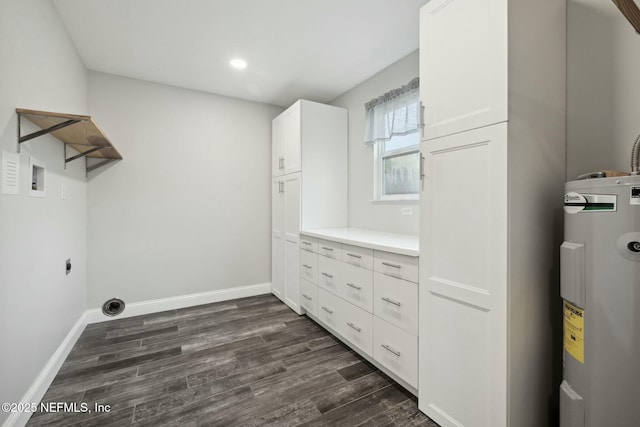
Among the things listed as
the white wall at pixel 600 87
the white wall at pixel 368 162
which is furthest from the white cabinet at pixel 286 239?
the white wall at pixel 600 87

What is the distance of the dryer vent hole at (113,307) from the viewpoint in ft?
9.58

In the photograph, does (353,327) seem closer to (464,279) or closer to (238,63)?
(464,279)

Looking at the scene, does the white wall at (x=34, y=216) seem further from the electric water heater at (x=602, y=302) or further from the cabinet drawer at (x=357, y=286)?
the electric water heater at (x=602, y=302)

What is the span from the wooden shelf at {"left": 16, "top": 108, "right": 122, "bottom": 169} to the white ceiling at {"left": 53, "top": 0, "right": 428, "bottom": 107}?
879mm

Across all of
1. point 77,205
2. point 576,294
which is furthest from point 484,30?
point 77,205

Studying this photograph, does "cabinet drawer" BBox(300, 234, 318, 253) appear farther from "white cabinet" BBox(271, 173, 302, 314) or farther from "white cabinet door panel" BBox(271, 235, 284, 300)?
"white cabinet door panel" BBox(271, 235, 284, 300)

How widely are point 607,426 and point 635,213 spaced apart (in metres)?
0.77

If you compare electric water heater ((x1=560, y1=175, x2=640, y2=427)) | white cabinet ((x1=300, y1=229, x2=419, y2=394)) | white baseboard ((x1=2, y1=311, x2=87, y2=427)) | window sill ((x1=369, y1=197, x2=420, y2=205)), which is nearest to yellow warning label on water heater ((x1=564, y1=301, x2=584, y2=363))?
electric water heater ((x1=560, y1=175, x2=640, y2=427))

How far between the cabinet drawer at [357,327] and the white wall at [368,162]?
2.84 ft

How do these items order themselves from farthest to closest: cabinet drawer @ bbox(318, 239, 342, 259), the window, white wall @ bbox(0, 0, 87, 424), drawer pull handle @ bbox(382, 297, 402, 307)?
the window → cabinet drawer @ bbox(318, 239, 342, 259) → drawer pull handle @ bbox(382, 297, 402, 307) → white wall @ bbox(0, 0, 87, 424)

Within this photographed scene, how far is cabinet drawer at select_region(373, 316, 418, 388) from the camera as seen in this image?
169 cm

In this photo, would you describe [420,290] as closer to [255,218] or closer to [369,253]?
[369,253]

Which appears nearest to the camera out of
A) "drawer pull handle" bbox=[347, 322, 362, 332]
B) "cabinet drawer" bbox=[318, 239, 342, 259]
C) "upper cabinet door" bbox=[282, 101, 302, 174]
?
"drawer pull handle" bbox=[347, 322, 362, 332]

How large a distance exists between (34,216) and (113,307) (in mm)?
1648
